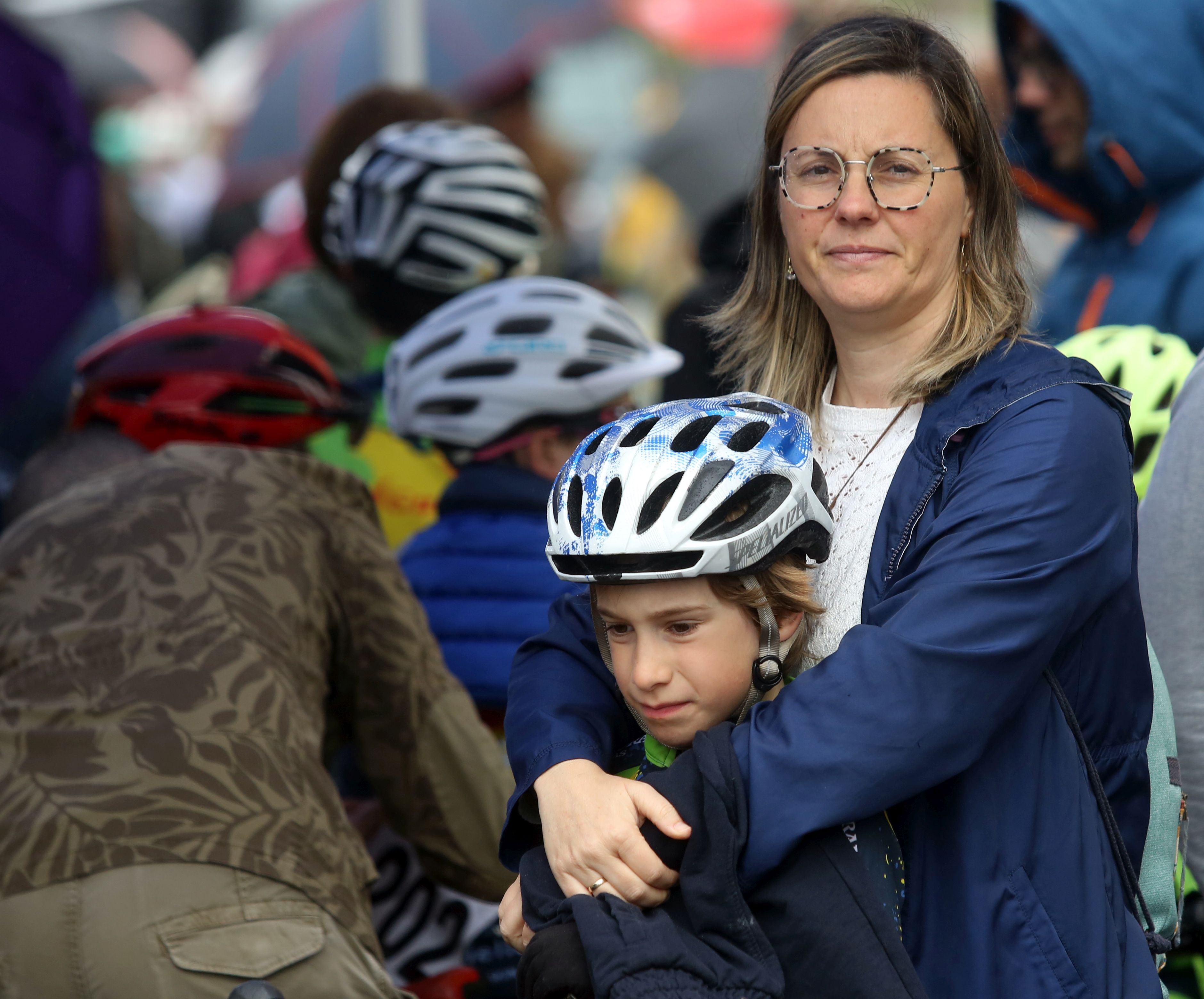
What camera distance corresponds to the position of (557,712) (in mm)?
2734

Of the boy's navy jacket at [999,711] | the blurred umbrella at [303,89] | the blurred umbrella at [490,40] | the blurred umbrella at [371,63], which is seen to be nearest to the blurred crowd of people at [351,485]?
the boy's navy jacket at [999,711]

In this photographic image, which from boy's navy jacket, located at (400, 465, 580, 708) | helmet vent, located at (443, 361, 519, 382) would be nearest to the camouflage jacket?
boy's navy jacket, located at (400, 465, 580, 708)

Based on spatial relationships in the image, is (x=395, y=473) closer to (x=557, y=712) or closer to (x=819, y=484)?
(x=557, y=712)

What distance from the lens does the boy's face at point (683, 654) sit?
101 inches

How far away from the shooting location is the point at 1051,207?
6047 mm

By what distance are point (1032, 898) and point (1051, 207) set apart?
14.3 feet

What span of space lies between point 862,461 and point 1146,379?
1.43 metres

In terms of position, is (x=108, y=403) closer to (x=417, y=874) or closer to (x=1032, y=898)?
(x=417, y=874)

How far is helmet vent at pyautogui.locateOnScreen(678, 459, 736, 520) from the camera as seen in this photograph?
8.26 feet

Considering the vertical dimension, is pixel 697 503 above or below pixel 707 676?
above

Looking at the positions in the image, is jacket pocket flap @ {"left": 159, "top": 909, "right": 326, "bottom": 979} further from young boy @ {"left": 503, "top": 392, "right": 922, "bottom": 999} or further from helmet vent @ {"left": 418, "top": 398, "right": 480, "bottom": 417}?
helmet vent @ {"left": 418, "top": 398, "right": 480, "bottom": 417}

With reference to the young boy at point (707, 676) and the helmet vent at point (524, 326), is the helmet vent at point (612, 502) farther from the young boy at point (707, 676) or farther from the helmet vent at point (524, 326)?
the helmet vent at point (524, 326)

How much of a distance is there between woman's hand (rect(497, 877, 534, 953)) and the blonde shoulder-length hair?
3.68 ft

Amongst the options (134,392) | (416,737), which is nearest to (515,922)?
(416,737)
